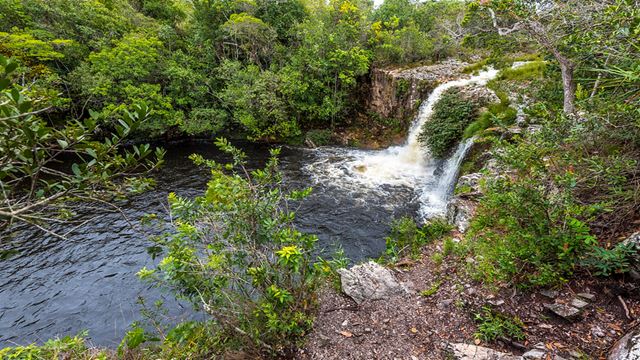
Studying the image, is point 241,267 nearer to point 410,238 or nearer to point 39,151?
point 39,151

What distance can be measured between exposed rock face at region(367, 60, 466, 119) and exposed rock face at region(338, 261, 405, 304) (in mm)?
10266

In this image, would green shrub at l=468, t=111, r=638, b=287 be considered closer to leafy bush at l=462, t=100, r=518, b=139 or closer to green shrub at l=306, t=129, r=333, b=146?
leafy bush at l=462, t=100, r=518, b=139

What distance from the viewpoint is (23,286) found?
21.2 ft

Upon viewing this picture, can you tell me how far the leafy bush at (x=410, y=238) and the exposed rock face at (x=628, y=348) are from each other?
3.04 meters

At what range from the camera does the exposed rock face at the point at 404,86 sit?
42.5 ft

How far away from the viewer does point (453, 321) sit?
359cm

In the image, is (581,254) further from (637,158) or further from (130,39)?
(130,39)

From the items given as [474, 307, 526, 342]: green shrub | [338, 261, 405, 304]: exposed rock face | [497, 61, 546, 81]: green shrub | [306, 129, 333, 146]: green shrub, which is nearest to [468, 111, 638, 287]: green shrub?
[474, 307, 526, 342]: green shrub

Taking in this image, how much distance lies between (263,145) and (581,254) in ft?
44.6

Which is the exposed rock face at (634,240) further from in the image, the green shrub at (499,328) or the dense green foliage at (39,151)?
the dense green foliage at (39,151)

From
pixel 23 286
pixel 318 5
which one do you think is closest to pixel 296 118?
pixel 318 5

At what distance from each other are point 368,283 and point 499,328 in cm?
166

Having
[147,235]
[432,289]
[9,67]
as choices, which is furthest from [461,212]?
[9,67]

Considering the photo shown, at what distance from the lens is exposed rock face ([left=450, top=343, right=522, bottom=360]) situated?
9.72 feet
